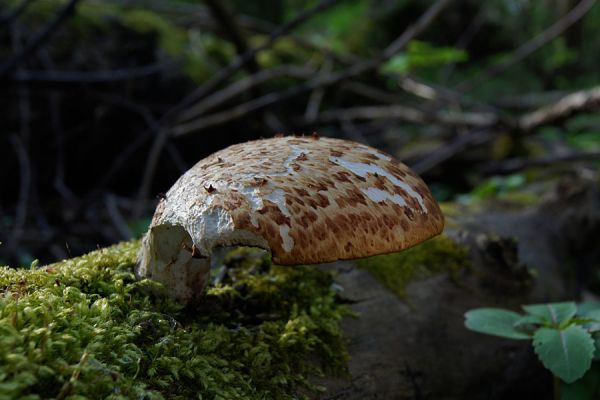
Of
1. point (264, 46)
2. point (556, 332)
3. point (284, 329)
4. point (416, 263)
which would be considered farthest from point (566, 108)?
point (284, 329)

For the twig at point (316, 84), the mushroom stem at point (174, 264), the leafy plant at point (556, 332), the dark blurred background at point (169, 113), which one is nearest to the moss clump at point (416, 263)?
the leafy plant at point (556, 332)

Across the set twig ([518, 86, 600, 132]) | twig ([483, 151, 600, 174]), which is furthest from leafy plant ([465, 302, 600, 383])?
twig ([483, 151, 600, 174])

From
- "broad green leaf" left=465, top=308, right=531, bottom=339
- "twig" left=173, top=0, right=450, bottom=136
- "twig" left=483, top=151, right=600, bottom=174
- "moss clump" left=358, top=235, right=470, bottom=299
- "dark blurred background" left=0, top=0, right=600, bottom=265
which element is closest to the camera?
"broad green leaf" left=465, top=308, right=531, bottom=339

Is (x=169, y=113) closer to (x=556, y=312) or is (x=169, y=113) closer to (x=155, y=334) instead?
(x=155, y=334)

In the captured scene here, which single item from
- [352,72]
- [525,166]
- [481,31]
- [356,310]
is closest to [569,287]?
[356,310]

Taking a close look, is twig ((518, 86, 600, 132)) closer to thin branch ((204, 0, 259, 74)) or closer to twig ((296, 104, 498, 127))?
twig ((296, 104, 498, 127))

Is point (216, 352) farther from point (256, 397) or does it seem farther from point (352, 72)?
point (352, 72)
